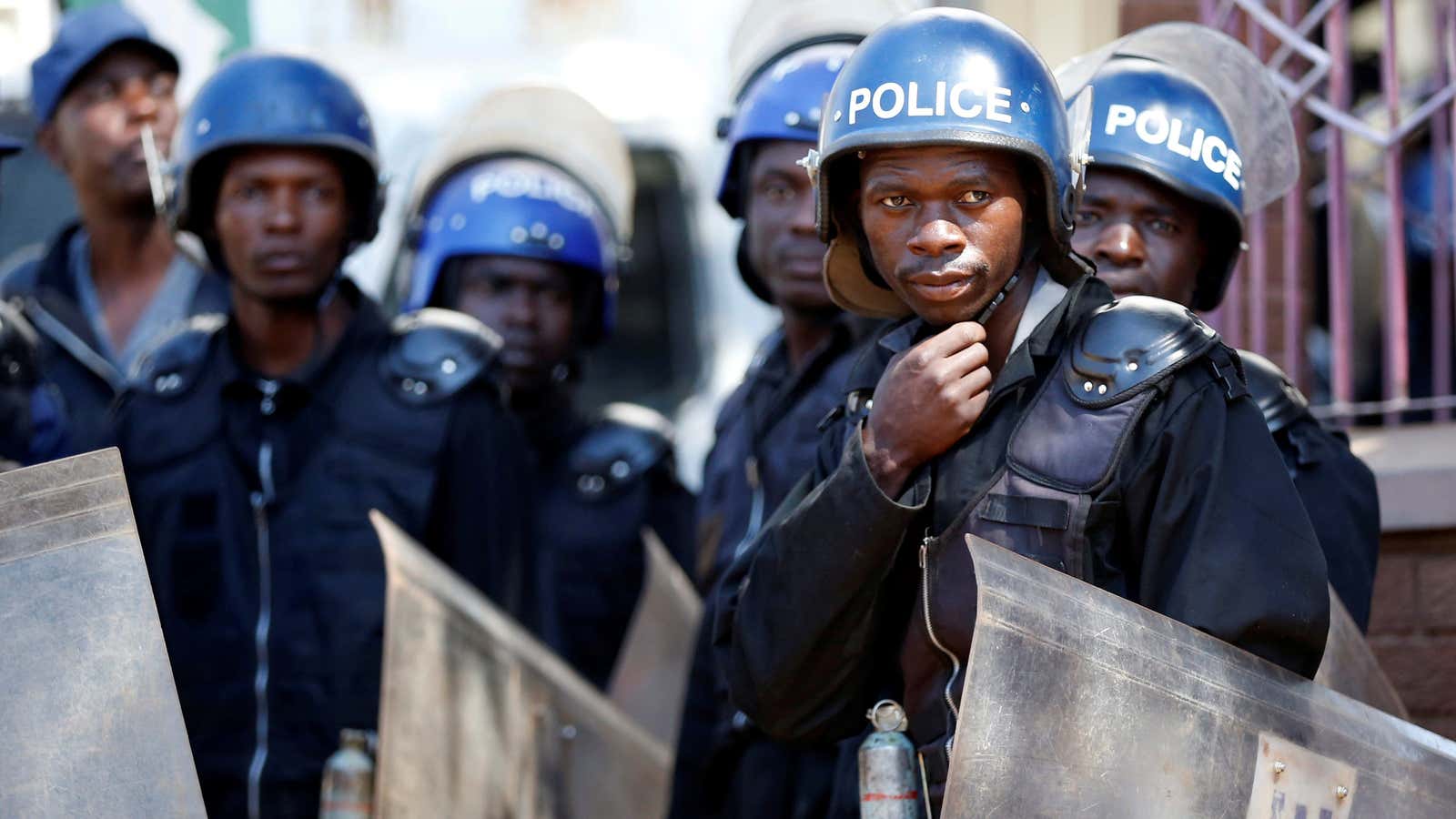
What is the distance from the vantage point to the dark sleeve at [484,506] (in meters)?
4.77

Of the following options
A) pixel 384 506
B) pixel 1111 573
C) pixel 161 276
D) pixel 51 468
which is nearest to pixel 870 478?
pixel 1111 573

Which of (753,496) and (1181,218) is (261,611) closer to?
(753,496)

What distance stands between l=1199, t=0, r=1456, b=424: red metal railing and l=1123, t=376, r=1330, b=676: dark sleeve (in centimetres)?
230

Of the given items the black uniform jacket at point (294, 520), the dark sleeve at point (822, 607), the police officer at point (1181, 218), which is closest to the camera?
the dark sleeve at point (822, 607)

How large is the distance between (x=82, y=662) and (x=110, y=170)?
11.7 feet

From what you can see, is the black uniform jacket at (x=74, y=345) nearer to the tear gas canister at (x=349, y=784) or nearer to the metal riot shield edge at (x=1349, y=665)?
the tear gas canister at (x=349, y=784)

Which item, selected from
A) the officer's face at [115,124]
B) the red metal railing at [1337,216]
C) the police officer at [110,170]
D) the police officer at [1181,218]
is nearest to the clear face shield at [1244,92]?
the police officer at [1181,218]

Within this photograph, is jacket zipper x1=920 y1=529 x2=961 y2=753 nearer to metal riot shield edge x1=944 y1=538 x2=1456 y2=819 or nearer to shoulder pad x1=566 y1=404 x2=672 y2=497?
metal riot shield edge x1=944 y1=538 x2=1456 y2=819

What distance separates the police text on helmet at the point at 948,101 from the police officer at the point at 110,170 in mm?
3373

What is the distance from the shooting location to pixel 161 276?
20.4 ft

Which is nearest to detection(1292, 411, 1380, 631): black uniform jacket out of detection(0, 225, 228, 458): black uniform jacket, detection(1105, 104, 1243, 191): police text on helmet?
detection(1105, 104, 1243, 191): police text on helmet

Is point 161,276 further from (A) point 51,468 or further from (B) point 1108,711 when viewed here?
(B) point 1108,711

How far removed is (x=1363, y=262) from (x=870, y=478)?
573 cm

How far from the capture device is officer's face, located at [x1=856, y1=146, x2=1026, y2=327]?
3.08m
